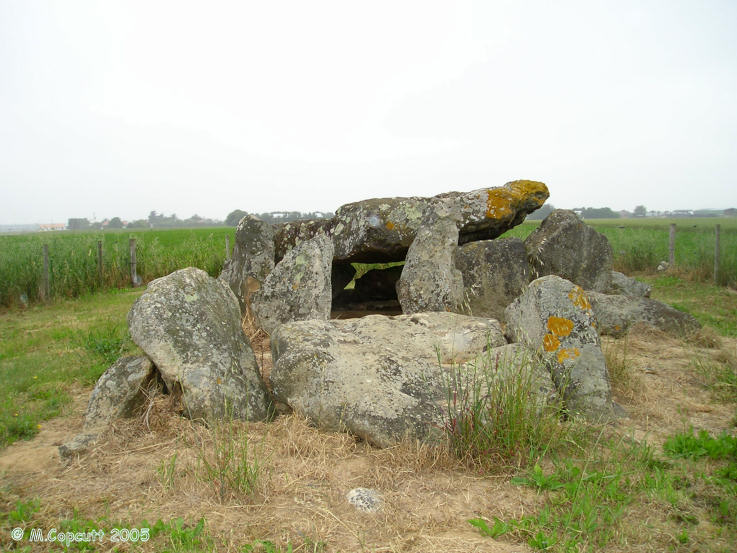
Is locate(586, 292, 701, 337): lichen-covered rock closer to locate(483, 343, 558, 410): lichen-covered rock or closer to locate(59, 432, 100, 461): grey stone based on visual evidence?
locate(483, 343, 558, 410): lichen-covered rock

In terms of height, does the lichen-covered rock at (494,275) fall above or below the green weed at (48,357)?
above

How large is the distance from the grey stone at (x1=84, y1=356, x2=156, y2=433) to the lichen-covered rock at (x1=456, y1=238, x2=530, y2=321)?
13.9 ft

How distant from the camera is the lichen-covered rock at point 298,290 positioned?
22.3 feet

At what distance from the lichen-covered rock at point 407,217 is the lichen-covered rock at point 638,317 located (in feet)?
6.07

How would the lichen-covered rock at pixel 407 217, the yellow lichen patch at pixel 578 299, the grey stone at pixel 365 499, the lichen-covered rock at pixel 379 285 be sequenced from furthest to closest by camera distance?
the lichen-covered rock at pixel 379 285, the lichen-covered rock at pixel 407 217, the yellow lichen patch at pixel 578 299, the grey stone at pixel 365 499

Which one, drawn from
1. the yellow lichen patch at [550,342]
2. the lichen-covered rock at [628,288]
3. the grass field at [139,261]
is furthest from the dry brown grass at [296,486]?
the grass field at [139,261]

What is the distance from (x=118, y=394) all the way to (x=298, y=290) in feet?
8.47

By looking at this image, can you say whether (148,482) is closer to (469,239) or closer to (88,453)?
(88,453)

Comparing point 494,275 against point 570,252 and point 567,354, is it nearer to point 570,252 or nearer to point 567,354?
point 570,252

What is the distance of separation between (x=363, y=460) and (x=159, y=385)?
2.17 meters

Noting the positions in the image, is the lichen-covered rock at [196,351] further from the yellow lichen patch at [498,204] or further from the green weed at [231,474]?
the yellow lichen patch at [498,204]

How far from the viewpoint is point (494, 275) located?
24.8ft

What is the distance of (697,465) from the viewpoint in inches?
155

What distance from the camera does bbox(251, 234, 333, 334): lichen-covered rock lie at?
6805mm
